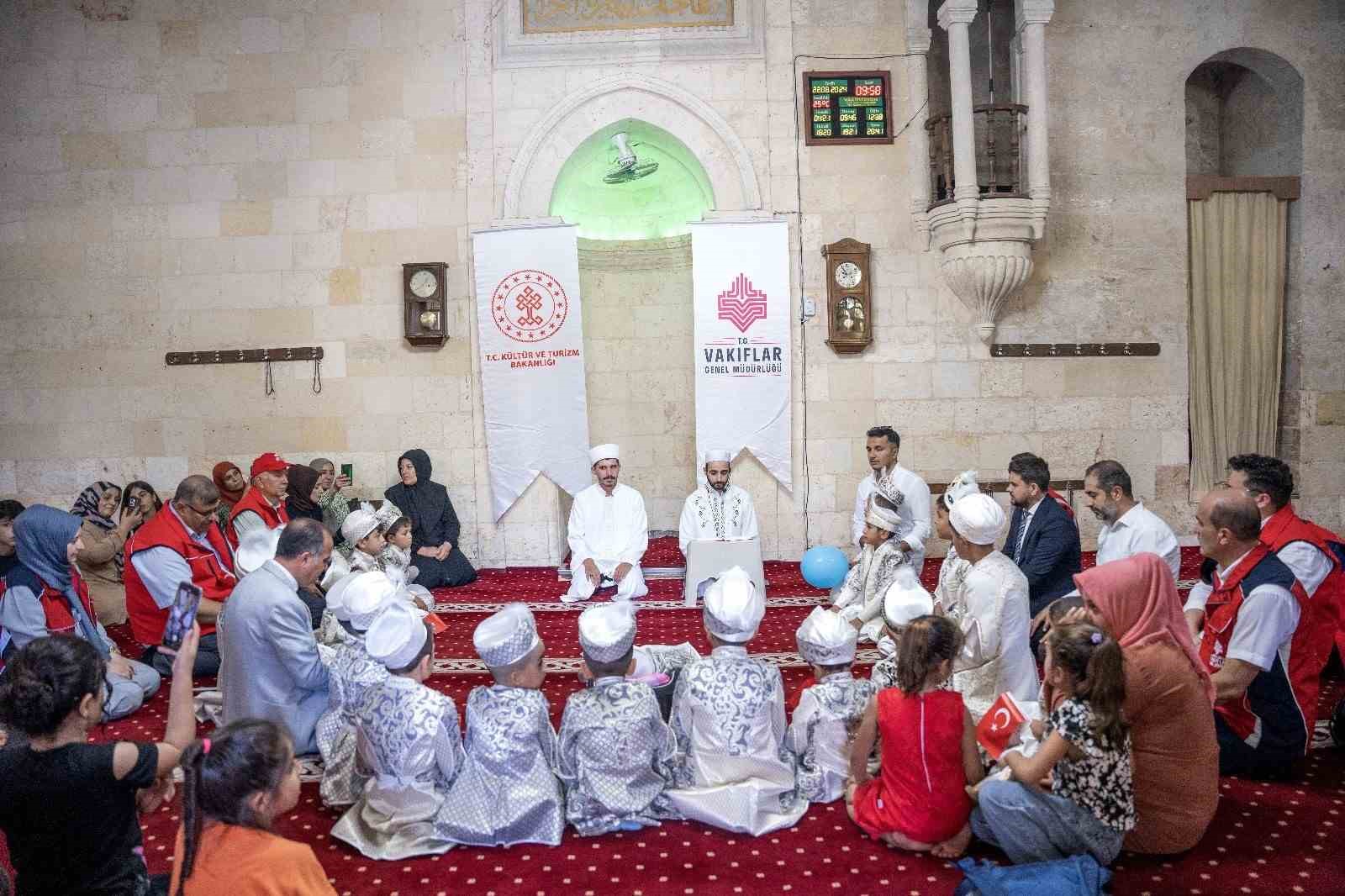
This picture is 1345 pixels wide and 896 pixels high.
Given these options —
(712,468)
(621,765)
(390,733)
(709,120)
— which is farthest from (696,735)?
(709,120)

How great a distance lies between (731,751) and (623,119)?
5392 mm

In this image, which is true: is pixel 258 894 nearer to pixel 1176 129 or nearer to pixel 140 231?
pixel 140 231

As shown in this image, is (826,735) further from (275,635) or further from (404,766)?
(275,635)

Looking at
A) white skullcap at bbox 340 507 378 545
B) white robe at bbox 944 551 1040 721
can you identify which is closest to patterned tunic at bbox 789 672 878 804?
white robe at bbox 944 551 1040 721

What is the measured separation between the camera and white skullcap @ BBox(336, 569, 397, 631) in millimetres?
3533

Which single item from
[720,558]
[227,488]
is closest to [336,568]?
[227,488]

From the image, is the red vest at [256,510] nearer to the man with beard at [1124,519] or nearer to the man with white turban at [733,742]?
the man with white turban at [733,742]

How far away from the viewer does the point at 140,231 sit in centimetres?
733

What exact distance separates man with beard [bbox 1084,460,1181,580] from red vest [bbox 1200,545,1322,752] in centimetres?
100

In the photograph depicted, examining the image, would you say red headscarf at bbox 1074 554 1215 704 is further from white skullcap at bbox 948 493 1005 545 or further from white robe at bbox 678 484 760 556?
white robe at bbox 678 484 760 556

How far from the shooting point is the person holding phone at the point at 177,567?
4383mm

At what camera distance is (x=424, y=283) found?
718cm

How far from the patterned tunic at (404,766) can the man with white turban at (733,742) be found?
0.71 metres

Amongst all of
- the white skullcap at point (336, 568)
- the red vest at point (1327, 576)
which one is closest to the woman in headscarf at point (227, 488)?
the white skullcap at point (336, 568)
